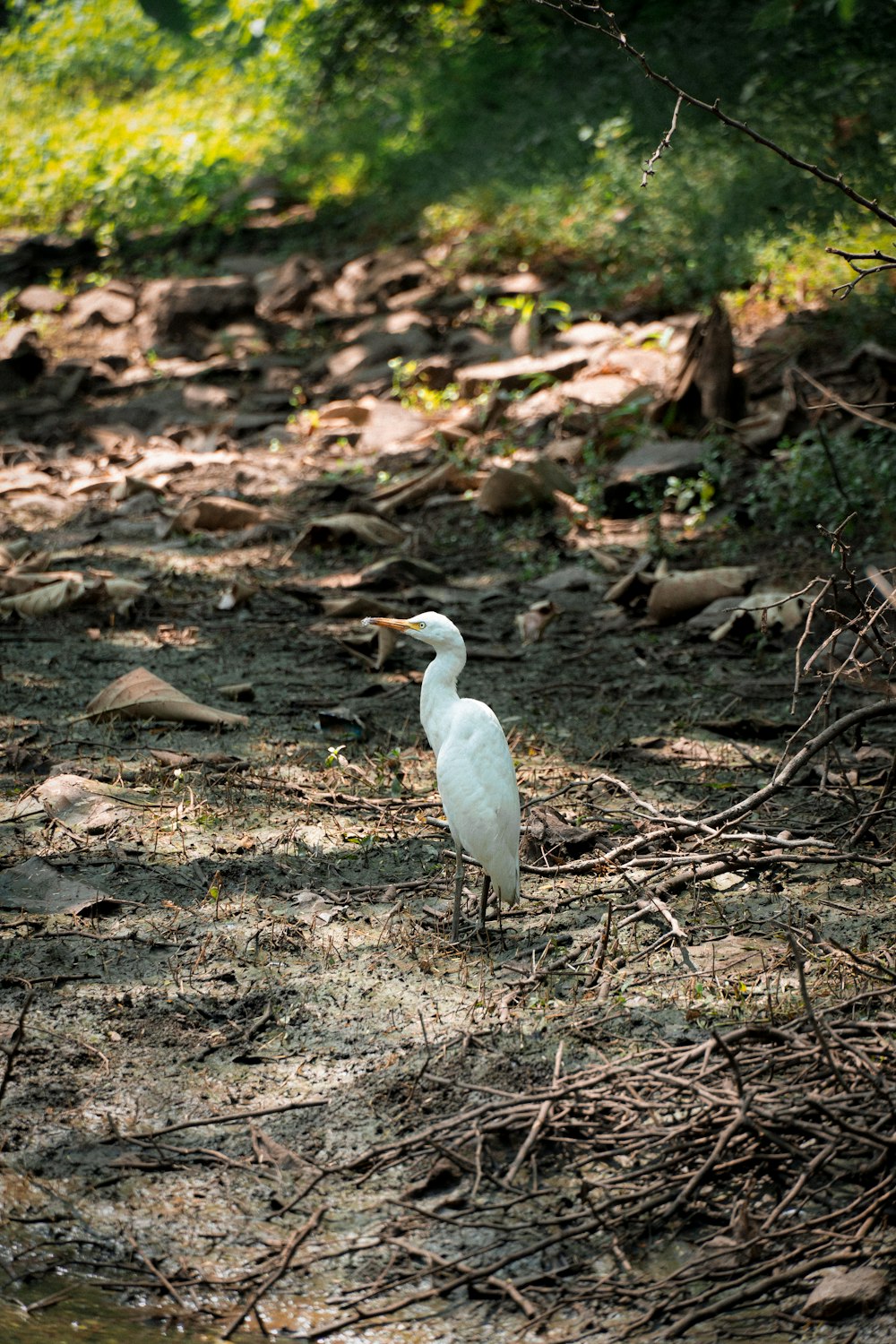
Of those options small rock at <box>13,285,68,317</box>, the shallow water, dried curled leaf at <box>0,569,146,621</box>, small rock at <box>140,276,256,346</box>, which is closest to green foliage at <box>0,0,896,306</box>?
small rock at <box>13,285,68,317</box>

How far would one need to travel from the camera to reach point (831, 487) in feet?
23.1

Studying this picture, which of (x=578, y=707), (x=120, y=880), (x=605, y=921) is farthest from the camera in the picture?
(x=578, y=707)

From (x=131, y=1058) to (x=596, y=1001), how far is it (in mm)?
1179

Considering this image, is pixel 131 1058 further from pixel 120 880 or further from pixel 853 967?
pixel 853 967

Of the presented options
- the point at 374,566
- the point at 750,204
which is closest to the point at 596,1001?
the point at 374,566

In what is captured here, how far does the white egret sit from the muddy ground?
26cm

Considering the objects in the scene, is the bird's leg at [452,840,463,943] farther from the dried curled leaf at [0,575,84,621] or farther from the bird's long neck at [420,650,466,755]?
the dried curled leaf at [0,575,84,621]

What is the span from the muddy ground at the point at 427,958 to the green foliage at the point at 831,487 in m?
0.20

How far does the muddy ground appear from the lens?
2.69m

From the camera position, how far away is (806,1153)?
9.01ft

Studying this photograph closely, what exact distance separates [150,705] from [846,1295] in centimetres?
352

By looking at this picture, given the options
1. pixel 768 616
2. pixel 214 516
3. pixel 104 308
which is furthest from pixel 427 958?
pixel 104 308

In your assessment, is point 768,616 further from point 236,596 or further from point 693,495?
point 236,596

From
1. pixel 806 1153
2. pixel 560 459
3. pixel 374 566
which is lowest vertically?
pixel 560 459
